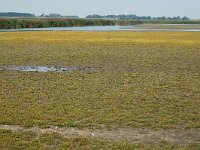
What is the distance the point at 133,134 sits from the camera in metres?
11.8

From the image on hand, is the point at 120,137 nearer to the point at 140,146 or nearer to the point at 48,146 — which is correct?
the point at 140,146

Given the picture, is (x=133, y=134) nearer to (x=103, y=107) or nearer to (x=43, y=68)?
(x=103, y=107)

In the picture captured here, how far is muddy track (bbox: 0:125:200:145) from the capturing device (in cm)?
1125

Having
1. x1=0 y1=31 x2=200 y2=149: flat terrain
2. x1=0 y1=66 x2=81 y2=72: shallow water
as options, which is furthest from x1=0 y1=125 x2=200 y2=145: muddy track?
x1=0 y1=66 x2=81 y2=72: shallow water

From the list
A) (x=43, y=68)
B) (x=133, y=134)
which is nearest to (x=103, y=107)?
(x=133, y=134)

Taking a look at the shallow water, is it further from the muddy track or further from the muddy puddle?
the muddy track

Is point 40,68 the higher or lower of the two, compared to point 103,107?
lower

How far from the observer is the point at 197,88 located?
19.4m

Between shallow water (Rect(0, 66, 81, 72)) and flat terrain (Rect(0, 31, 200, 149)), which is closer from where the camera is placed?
flat terrain (Rect(0, 31, 200, 149))

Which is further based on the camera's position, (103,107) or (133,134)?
(103,107)

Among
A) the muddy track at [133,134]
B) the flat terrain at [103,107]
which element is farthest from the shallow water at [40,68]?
the muddy track at [133,134]

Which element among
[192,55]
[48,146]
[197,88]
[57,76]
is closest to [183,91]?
[197,88]

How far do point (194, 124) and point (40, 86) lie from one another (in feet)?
29.1

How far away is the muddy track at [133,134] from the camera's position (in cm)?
1125
